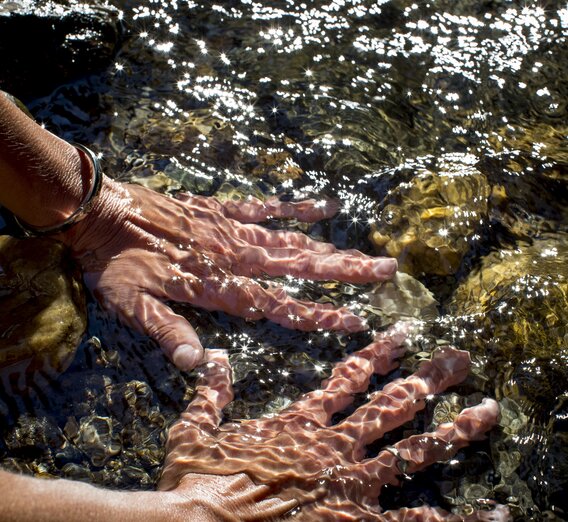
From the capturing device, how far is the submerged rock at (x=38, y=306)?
2.83 meters

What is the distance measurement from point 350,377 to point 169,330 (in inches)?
38.5

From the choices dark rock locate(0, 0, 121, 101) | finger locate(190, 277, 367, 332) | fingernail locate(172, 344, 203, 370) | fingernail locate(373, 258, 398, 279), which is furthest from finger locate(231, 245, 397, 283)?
dark rock locate(0, 0, 121, 101)

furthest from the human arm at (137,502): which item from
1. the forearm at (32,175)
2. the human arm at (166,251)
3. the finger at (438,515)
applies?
the forearm at (32,175)

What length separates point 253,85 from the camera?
4.55 meters

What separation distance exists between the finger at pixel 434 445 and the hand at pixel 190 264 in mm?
721

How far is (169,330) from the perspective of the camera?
304 cm

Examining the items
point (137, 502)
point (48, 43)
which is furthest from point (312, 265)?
point (48, 43)

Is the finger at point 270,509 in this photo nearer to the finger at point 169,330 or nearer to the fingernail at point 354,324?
the finger at point 169,330

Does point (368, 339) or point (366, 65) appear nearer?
point (368, 339)

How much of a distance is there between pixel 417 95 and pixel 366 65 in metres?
0.49

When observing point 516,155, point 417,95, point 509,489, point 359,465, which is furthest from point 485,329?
point 417,95

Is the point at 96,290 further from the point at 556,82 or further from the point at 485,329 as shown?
the point at 556,82

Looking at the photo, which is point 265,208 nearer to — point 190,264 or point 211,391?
point 190,264

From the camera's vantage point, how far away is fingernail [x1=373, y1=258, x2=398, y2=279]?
3.50 metres
